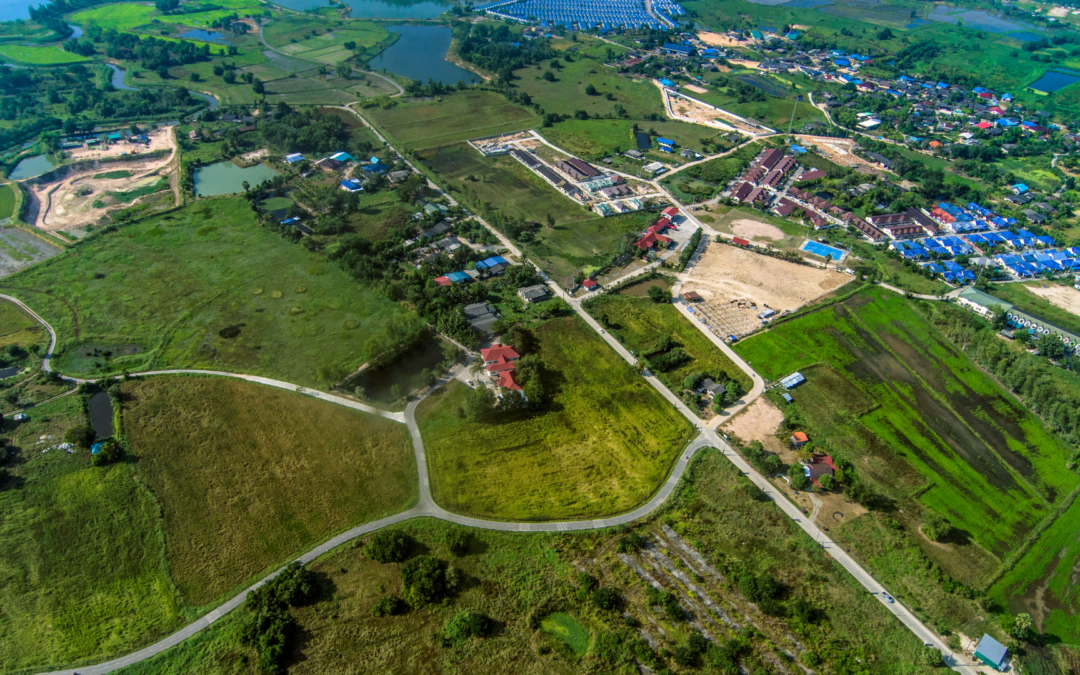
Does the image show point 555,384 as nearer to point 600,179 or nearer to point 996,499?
point 996,499

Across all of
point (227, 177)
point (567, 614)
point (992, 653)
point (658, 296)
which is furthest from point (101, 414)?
point (992, 653)

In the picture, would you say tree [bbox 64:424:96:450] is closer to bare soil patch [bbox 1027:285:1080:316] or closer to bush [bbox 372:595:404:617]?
bush [bbox 372:595:404:617]

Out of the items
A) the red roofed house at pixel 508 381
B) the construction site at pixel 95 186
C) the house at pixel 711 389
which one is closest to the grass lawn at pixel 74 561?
the red roofed house at pixel 508 381

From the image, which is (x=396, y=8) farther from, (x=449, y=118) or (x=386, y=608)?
(x=386, y=608)

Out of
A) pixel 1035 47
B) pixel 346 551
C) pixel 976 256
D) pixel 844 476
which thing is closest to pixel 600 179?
pixel 976 256

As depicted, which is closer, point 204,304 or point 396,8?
point 204,304

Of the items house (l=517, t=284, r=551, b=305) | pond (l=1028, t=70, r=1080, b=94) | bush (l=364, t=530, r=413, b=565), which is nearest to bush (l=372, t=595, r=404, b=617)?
bush (l=364, t=530, r=413, b=565)
